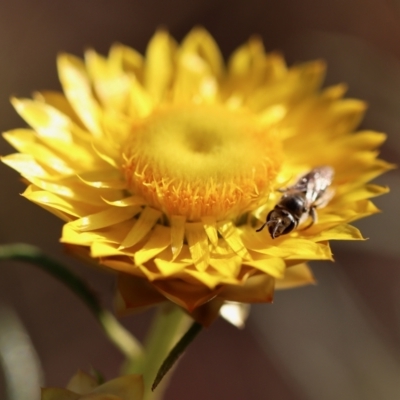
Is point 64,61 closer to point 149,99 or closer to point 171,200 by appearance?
point 149,99

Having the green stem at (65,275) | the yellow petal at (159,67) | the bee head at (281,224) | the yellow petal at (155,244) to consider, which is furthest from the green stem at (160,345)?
the yellow petal at (159,67)

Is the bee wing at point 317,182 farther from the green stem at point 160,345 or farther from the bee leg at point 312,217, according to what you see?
the green stem at point 160,345

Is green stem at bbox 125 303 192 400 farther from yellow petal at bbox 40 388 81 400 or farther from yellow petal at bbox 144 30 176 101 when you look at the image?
yellow petal at bbox 144 30 176 101

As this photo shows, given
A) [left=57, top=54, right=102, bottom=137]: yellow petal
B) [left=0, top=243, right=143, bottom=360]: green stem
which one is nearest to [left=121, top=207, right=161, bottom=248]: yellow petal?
[left=0, top=243, right=143, bottom=360]: green stem

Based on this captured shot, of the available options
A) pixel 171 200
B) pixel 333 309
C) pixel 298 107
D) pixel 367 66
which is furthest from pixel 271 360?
pixel 171 200

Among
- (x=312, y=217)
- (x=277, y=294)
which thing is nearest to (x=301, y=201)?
(x=312, y=217)
